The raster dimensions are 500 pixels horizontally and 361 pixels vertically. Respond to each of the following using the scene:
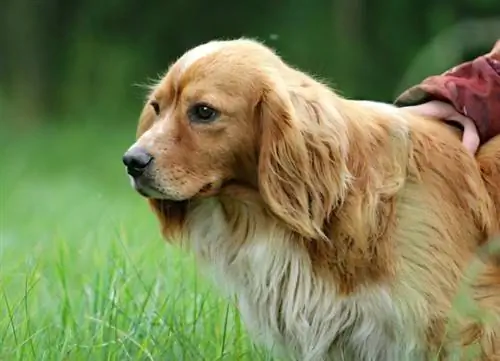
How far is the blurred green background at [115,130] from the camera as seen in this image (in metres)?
4.47

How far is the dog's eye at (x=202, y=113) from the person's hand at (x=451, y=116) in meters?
0.80

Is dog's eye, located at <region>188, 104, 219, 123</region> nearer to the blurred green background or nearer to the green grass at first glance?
the blurred green background

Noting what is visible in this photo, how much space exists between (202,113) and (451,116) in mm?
926

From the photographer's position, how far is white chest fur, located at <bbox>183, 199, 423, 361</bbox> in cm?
396

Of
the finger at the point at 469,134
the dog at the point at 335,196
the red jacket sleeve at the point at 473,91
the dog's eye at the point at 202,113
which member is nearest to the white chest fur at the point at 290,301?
the dog at the point at 335,196

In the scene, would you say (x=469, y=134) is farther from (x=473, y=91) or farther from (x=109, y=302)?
(x=109, y=302)

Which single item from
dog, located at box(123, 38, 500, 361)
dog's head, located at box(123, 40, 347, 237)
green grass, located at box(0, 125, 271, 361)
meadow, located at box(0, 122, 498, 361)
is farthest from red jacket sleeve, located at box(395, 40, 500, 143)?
green grass, located at box(0, 125, 271, 361)

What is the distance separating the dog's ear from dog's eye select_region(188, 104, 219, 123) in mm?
175

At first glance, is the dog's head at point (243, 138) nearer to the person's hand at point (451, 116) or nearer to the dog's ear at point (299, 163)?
the dog's ear at point (299, 163)

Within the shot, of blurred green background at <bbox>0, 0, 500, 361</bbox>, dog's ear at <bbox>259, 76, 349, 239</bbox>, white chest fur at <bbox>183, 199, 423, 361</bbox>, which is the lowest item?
blurred green background at <bbox>0, 0, 500, 361</bbox>

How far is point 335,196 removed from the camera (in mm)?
3949

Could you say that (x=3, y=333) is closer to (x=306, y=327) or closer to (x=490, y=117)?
(x=306, y=327)

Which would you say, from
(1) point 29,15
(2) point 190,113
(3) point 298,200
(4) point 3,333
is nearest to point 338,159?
(3) point 298,200

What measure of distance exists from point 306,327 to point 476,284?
0.57 m
